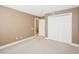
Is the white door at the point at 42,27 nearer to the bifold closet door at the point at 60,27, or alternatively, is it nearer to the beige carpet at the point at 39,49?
the bifold closet door at the point at 60,27

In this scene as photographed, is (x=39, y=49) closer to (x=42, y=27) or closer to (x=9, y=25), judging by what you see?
(x=9, y=25)

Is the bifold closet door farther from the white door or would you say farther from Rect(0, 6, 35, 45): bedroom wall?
Rect(0, 6, 35, 45): bedroom wall

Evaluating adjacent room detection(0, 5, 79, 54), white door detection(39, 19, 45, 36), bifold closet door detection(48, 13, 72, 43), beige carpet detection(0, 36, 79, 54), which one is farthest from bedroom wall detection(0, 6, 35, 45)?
white door detection(39, 19, 45, 36)

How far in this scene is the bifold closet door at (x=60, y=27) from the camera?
4.50 meters

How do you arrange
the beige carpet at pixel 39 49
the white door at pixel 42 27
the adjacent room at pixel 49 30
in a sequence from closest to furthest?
the beige carpet at pixel 39 49
the adjacent room at pixel 49 30
the white door at pixel 42 27

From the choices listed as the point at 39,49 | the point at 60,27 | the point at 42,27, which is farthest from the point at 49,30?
the point at 39,49

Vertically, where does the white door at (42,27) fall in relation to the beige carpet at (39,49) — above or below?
above

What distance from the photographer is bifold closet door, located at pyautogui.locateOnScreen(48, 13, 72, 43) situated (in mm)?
4496

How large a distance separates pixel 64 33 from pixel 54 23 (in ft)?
3.60

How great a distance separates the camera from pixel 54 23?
564 centimetres

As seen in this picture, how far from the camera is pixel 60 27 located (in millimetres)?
5156

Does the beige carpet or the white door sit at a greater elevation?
the white door

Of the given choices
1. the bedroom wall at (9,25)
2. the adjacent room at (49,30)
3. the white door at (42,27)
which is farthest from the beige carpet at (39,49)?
the white door at (42,27)
